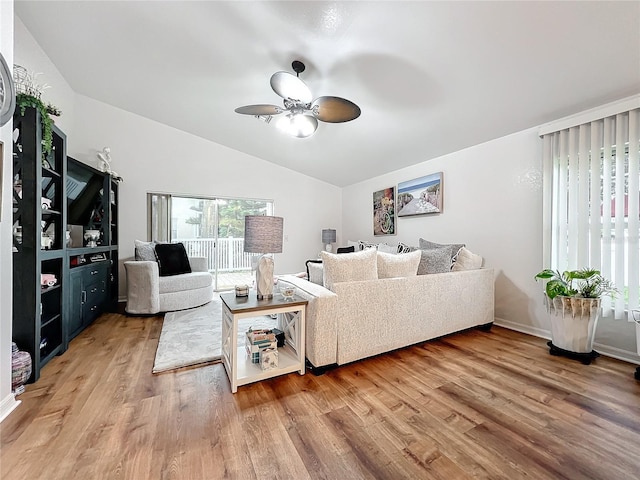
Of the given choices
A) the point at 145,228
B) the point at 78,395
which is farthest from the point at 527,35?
the point at 145,228

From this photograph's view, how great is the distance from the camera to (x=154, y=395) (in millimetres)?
1688

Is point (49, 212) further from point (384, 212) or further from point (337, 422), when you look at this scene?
point (384, 212)

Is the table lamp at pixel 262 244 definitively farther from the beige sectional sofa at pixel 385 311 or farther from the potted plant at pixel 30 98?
the potted plant at pixel 30 98

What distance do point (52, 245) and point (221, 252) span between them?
10.2 ft

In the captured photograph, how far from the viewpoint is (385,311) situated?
2.20 metres

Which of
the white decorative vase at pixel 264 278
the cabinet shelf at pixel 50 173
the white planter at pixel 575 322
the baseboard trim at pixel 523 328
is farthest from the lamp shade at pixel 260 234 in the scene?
the baseboard trim at pixel 523 328

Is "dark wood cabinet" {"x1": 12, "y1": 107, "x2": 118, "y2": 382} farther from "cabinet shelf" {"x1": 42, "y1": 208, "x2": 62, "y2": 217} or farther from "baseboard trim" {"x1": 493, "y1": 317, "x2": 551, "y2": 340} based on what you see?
"baseboard trim" {"x1": 493, "y1": 317, "x2": 551, "y2": 340}

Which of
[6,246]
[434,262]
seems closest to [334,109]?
[434,262]

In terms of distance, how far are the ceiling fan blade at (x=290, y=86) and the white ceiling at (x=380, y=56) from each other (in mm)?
456

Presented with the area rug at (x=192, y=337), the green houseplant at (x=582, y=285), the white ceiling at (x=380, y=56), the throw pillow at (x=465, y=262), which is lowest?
the area rug at (x=192, y=337)

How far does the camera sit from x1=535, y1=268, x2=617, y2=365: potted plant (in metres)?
2.16

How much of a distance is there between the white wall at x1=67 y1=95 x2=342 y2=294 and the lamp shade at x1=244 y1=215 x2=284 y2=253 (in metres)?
3.17

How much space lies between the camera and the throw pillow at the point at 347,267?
2.06 metres

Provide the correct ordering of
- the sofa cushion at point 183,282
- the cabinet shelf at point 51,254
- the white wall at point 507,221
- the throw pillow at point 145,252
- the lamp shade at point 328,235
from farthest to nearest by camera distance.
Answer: the lamp shade at point 328,235 → the throw pillow at point 145,252 → the sofa cushion at point 183,282 → the white wall at point 507,221 → the cabinet shelf at point 51,254
